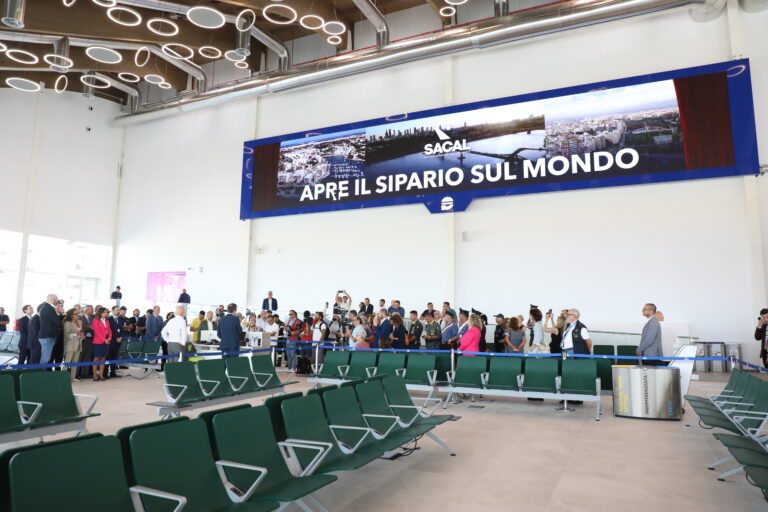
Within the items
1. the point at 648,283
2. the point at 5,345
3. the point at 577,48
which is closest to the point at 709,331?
the point at 648,283

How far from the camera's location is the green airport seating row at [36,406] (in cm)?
418

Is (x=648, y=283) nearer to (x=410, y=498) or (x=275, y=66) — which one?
(x=410, y=498)

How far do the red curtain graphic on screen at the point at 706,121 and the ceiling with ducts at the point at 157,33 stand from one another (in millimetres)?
5634

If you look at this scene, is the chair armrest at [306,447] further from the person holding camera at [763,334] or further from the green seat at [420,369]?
the person holding camera at [763,334]

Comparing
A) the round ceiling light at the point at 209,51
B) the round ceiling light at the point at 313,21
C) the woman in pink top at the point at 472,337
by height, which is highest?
the round ceiling light at the point at 209,51

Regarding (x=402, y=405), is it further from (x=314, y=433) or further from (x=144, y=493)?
(x=144, y=493)

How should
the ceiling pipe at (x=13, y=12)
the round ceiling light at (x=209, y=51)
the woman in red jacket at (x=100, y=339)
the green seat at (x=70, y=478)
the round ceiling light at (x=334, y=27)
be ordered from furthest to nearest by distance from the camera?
the round ceiling light at (x=209, y=51) → the round ceiling light at (x=334, y=27) → the ceiling pipe at (x=13, y=12) → the woman in red jacket at (x=100, y=339) → the green seat at (x=70, y=478)

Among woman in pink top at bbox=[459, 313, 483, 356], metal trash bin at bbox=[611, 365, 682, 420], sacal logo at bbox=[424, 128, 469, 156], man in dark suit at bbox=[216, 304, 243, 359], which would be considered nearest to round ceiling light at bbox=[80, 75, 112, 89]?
man in dark suit at bbox=[216, 304, 243, 359]

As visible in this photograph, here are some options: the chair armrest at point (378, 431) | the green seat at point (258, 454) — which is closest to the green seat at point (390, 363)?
the chair armrest at point (378, 431)

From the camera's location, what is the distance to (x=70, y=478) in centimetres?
224

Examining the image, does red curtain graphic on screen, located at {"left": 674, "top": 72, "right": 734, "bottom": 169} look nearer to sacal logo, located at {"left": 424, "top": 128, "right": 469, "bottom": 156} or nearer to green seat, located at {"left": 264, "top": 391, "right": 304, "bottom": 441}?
sacal logo, located at {"left": 424, "top": 128, "right": 469, "bottom": 156}

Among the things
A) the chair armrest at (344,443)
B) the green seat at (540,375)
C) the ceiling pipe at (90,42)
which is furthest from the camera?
the ceiling pipe at (90,42)

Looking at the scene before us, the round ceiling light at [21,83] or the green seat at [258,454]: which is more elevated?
the round ceiling light at [21,83]

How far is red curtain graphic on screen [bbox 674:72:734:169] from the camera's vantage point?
36.0ft
